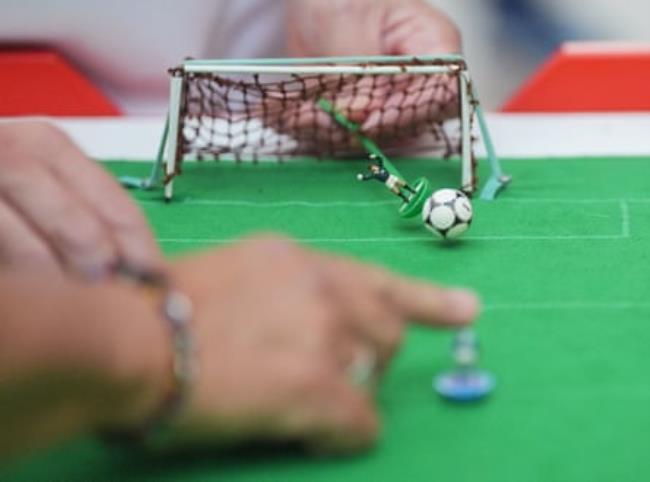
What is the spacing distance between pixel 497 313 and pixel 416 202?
0.32 meters

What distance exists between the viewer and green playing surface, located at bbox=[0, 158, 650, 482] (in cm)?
83

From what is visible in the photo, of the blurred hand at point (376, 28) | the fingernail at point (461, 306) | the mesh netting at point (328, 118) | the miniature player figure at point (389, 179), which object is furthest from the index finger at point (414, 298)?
the blurred hand at point (376, 28)

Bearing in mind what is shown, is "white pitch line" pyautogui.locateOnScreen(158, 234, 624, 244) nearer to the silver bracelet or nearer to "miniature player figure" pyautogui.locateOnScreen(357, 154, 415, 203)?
"miniature player figure" pyautogui.locateOnScreen(357, 154, 415, 203)

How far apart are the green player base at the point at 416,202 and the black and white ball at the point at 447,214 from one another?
29 mm

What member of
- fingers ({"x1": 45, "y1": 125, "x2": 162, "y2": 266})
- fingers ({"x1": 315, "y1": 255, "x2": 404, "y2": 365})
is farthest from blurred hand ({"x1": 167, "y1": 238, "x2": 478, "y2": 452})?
fingers ({"x1": 45, "y1": 125, "x2": 162, "y2": 266})

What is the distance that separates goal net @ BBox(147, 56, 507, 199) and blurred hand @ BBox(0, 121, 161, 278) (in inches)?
20.3

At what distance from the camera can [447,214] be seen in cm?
134

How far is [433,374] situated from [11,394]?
39cm

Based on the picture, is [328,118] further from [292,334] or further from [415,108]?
[292,334]

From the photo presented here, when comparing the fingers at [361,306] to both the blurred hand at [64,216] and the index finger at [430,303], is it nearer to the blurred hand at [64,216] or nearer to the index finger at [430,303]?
the index finger at [430,303]

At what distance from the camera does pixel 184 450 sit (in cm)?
82

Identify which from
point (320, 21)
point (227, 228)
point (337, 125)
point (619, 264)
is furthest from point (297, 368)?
point (320, 21)

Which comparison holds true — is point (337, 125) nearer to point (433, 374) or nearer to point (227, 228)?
point (227, 228)

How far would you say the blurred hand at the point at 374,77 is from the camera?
5.46ft
